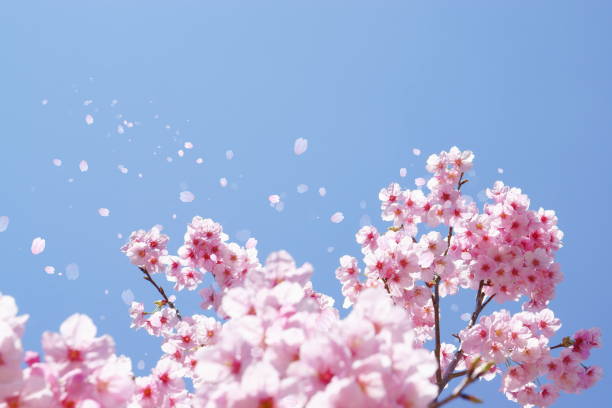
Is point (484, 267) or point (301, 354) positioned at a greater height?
point (484, 267)

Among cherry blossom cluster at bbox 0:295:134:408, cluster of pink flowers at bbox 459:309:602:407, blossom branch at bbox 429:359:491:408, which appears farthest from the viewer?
cluster of pink flowers at bbox 459:309:602:407

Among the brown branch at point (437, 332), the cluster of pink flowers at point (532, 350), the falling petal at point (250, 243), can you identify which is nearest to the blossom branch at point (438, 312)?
the brown branch at point (437, 332)

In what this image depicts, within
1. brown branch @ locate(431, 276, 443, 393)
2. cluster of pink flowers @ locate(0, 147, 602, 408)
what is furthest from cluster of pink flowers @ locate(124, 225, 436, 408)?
brown branch @ locate(431, 276, 443, 393)

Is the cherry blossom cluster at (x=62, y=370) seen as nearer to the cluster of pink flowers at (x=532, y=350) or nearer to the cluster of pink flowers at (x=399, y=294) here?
the cluster of pink flowers at (x=399, y=294)

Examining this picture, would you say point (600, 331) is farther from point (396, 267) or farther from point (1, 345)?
point (1, 345)

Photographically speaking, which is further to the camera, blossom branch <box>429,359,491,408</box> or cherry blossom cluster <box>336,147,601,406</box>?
cherry blossom cluster <box>336,147,601,406</box>

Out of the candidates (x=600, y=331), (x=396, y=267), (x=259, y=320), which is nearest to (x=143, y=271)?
(x=396, y=267)

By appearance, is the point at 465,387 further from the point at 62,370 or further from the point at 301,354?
the point at 62,370

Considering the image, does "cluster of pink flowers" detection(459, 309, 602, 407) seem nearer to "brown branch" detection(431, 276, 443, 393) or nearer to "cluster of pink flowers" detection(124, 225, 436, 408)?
"brown branch" detection(431, 276, 443, 393)

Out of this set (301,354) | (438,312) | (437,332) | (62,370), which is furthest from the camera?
(438,312)

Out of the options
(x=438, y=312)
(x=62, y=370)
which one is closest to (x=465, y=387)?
(x=62, y=370)

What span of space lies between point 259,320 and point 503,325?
4182 mm

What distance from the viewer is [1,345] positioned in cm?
178

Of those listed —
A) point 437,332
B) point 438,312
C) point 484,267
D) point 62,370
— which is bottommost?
point 62,370
